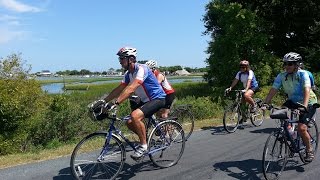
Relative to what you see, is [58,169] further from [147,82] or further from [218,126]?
[218,126]

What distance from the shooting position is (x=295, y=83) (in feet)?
22.4

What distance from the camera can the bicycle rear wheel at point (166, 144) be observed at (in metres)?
7.11

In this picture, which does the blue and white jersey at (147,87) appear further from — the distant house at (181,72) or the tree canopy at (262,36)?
the distant house at (181,72)

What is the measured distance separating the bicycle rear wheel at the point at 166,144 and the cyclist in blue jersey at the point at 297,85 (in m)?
1.80

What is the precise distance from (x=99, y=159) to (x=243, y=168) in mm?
2614

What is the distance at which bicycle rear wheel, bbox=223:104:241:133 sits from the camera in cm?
1109

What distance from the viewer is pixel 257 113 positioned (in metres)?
12.0

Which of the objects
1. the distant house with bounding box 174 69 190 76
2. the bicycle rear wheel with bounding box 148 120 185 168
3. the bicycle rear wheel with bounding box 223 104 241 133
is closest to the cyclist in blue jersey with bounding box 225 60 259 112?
the bicycle rear wheel with bounding box 223 104 241 133

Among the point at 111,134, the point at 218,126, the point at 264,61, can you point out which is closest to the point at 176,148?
the point at 111,134

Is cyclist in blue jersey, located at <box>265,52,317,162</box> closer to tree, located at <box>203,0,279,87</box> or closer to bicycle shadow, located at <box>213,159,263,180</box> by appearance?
bicycle shadow, located at <box>213,159,263,180</box>

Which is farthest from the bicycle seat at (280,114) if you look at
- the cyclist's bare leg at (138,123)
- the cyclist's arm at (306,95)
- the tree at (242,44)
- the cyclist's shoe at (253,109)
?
the tree at (242,44)

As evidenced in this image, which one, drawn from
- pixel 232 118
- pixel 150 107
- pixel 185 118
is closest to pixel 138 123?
pixel 150 107

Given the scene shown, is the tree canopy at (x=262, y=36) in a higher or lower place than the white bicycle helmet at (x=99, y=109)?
higher

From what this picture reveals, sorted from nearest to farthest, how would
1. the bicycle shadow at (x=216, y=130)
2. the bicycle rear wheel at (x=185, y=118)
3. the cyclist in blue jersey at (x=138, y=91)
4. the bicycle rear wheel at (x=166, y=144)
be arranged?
the cyclist in blue jersey at (x=138, y=91), the bicycle rear wheel at (x=166, y=144), the bicycle rear wheel at (x=185, y=118), the bicycle shadow at (x=216, y=130)
